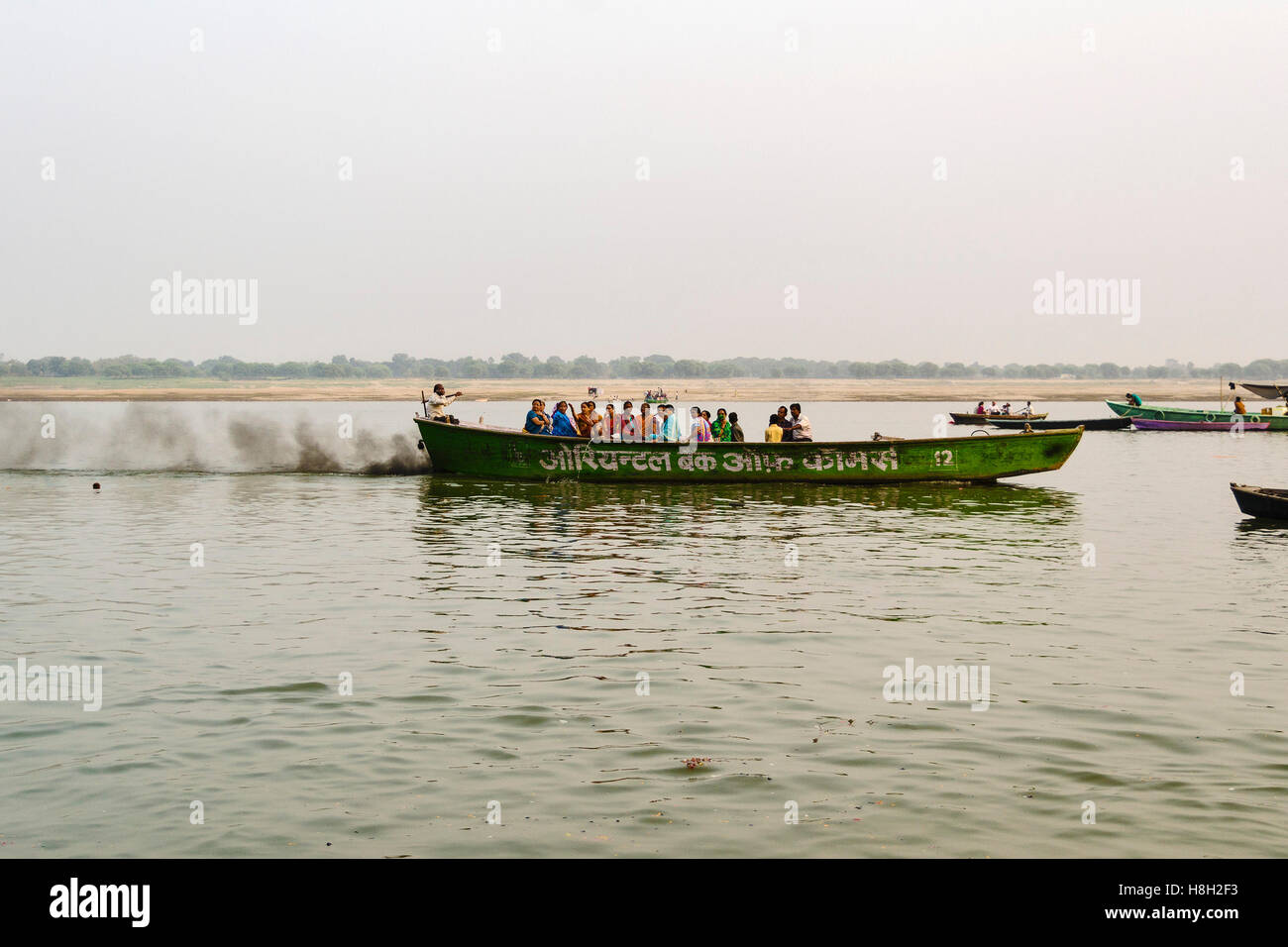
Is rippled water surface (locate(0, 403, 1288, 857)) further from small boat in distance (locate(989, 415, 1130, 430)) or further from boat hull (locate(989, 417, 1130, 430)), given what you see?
boat hull (locate(989, 417, 1130, 430))

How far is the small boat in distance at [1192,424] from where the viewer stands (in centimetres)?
6544

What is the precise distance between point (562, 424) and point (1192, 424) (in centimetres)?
4923

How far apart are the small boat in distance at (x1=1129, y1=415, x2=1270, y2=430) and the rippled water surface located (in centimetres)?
4739

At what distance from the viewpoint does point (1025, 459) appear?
103 ft

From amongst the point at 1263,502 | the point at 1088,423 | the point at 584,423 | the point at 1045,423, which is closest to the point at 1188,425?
the point at 1088,423

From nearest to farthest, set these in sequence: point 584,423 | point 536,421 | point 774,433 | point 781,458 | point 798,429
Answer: point 781,458 < point 774,433 < point 798,429 < point 584,423 < point 536,421

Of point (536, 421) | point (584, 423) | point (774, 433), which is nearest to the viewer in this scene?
point (774, 433)

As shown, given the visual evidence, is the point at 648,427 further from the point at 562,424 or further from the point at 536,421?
the point at 536,421

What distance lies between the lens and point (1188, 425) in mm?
67062

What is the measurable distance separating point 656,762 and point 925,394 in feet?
521
